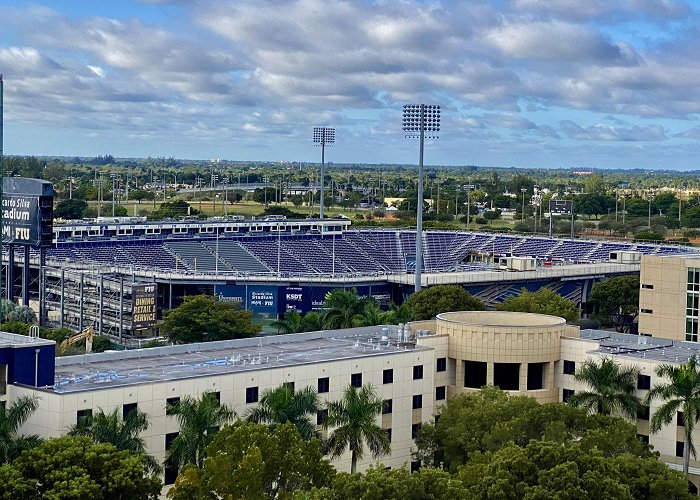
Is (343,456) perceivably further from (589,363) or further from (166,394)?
(589,363)

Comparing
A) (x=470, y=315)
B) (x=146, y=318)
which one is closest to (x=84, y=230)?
(x=146, y=318)

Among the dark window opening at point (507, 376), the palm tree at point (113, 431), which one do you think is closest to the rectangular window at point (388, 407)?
the dark window opening at point (507, 376)

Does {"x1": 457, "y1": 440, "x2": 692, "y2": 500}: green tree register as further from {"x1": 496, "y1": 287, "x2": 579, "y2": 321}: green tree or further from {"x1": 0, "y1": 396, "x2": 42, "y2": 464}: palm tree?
{"x1": 496, "y1": 287, "x2": 579, "y2": 321}: green tree

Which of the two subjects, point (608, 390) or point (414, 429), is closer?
point (608, 390)

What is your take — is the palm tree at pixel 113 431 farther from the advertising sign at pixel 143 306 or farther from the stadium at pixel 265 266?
→ the advertising sign at pixel 143 306

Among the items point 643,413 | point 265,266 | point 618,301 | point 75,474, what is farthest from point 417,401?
point 265,266

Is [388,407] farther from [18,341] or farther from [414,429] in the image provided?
[18,341]
